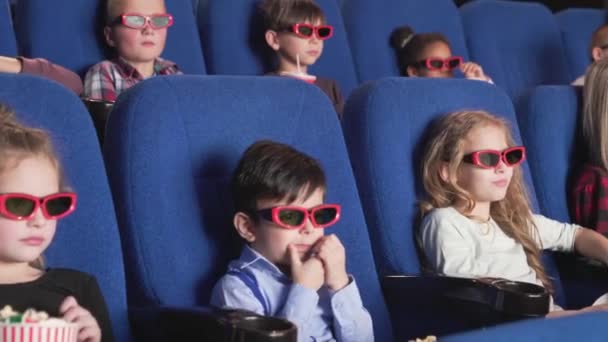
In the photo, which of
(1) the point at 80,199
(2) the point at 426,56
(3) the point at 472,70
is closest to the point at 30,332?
(1) the point at 80,199

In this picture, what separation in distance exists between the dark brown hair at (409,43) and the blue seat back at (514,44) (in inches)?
8.6

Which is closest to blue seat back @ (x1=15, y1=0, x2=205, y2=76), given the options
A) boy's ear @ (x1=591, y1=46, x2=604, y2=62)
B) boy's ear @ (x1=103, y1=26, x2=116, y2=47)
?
boy's ear @ (x1=103, y1=26, x2=116, y2=47)

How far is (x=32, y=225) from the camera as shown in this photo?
1.15 metres

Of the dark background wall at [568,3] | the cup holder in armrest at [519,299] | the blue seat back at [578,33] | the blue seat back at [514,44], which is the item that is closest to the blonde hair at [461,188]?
the cup holder in armrest at [519,299]

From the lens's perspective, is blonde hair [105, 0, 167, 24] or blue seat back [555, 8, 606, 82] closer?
blonde hair [105, 0, 167, 24]

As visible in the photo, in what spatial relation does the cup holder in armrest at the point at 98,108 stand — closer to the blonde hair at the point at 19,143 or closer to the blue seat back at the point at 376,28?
the blonde hair at the point at 19,143

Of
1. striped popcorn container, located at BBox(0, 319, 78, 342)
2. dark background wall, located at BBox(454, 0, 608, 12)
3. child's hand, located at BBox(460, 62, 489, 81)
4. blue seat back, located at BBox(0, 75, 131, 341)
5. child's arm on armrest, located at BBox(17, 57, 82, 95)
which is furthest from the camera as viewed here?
dark background wall, located at BBox(454, 0, 608, 12)

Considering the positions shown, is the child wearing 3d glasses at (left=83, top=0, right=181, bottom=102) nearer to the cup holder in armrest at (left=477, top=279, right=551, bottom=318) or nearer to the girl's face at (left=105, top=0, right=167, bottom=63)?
the girl's face at (left=105, top=0, right=167, bottom=63)

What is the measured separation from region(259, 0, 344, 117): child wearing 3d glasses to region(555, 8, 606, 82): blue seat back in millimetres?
939

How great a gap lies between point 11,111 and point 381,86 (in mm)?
601

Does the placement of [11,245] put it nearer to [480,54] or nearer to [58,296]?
[58,296]

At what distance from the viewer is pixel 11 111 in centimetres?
126

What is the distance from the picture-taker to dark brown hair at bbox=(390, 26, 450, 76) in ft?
7.98

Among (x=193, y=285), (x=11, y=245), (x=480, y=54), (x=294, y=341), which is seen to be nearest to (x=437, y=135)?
(x=193, y=285)
